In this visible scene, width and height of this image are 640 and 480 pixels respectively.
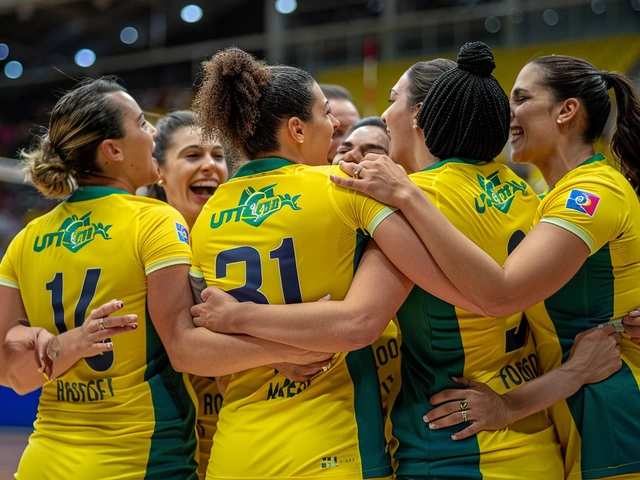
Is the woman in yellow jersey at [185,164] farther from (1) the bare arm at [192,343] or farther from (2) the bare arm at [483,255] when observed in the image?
(2) the bare arm at [483,255]

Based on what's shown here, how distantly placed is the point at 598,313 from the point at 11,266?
7.11ft

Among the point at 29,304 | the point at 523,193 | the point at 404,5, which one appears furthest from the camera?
the point at 404,5

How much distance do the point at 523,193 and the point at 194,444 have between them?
1521 mm

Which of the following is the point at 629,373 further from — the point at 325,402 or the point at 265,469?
the point at 265,469

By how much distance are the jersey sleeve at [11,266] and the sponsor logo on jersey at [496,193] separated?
1727 mm

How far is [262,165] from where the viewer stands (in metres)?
2.54

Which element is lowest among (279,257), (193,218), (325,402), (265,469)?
(265,469)

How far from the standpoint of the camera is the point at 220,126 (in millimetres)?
2582

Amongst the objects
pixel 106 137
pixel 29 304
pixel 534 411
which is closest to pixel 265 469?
pixel 534 411

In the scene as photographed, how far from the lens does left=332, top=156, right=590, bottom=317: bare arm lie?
86.8 inches

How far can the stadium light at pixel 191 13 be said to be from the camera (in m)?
20.0

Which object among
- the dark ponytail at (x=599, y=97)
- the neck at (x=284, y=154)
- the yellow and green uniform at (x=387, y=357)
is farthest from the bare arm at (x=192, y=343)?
the dark ponytail at (x=599, y=97)

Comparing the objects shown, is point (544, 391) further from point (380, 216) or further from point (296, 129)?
point (296, 129)

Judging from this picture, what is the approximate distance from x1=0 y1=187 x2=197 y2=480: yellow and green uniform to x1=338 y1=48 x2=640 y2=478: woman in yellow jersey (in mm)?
906
